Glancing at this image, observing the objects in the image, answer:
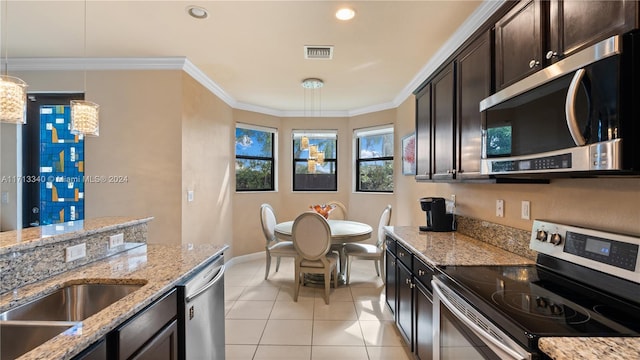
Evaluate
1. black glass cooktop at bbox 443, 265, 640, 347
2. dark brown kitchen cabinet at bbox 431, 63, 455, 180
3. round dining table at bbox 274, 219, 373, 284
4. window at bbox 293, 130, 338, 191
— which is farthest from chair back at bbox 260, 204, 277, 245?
black glass cooktop at bbox 443, 265, 640, 347

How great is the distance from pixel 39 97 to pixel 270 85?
8.20ft

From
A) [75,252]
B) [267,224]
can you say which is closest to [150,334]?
[75,252]

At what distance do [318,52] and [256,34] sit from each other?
62 centimetres

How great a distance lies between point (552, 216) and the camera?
1.63 meters

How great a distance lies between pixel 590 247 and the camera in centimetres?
131

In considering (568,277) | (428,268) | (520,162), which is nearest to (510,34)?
(520,162)

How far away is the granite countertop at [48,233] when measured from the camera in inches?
48.5

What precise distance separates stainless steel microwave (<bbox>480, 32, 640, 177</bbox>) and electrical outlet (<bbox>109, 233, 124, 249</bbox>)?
2213 millimetres

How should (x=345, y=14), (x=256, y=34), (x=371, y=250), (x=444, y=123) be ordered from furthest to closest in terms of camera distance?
(x=371, y=250) → (x=256, y=34) → (x=444, y=123) → (x=345, y=14)

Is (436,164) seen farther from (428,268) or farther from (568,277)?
(568,277)

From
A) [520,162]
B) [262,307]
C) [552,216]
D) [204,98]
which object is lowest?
[262,307]

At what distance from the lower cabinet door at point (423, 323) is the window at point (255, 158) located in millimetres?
3551

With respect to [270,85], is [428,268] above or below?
below

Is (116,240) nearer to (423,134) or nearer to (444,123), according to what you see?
(444,123)
